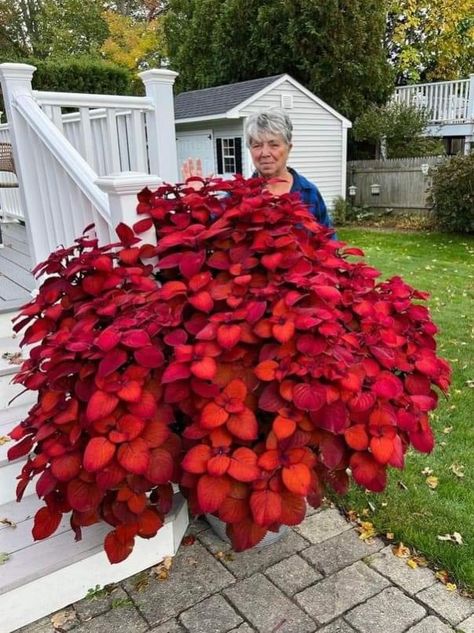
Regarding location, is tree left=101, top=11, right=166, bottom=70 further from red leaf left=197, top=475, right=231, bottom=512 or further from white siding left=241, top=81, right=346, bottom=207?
red leaf left=197, top=475, right=231, bottom=512

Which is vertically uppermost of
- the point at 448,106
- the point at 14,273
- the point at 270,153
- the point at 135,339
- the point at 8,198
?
the point at 448,106

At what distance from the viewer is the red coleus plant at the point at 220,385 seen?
4.71 feet

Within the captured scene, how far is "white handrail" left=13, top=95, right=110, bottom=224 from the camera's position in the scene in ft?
6.99

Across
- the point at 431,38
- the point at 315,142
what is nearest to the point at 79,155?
the point at 315,142

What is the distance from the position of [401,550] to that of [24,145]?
8.79 feet

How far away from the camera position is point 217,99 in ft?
40.2

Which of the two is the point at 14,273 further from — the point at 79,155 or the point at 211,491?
the point at 211,491

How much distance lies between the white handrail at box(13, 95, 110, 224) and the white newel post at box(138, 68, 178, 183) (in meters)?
0.79

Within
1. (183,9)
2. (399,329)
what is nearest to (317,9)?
(183,9)

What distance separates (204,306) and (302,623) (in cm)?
111

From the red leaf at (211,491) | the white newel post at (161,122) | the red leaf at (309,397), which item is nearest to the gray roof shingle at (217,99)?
the white newel post at (161,122)

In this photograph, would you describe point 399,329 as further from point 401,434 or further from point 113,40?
point 113,40

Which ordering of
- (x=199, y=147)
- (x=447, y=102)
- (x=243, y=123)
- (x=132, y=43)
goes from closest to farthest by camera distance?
(x=243, y=123) → (x=199, y=147) → (x=447, y=102) → (x=132, y=43)

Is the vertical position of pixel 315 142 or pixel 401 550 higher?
pixel 315 142
